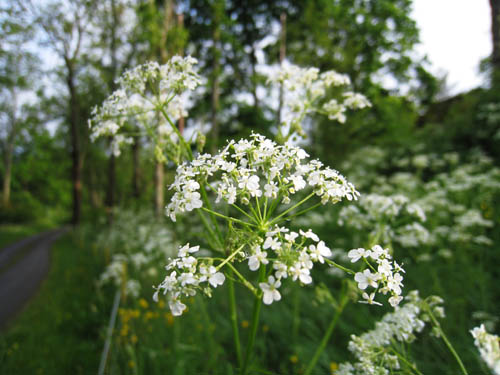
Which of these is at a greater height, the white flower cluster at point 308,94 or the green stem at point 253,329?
the white flower cluster at point 308,94

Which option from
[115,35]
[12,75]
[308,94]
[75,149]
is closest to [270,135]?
[308,94]

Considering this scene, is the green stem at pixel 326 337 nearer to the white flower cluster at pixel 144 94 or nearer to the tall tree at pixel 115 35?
the white flower cluster at pixel 144 94

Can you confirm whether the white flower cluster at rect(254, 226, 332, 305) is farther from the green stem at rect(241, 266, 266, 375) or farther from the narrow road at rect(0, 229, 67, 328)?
the narrow road at rect(0, 229, 67, 328)

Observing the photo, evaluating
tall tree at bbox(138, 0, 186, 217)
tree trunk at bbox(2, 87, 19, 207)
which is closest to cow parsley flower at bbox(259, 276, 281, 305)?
tall tree at bbox(138, 0, 186, 217)

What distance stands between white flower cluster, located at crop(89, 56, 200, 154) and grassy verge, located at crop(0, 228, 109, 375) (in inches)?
110

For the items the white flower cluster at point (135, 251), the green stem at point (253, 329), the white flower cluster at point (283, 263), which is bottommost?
the white flower cluster at point (135, 251)

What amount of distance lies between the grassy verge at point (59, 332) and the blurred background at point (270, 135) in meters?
0.03

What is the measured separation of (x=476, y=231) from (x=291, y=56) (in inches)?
350

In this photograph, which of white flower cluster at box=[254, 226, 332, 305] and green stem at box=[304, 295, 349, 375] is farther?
green stem at box=[304, 295, 349, 375]

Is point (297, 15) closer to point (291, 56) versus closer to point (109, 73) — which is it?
point (291, 56)

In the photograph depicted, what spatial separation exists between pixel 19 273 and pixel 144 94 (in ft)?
38.2

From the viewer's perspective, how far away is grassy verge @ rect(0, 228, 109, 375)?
4.06 meters

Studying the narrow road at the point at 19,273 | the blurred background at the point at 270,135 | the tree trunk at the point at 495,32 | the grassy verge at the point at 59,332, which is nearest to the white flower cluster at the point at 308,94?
the blurred background at the point at 270,135

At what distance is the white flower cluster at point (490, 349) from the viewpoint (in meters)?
0.94
